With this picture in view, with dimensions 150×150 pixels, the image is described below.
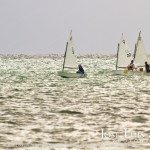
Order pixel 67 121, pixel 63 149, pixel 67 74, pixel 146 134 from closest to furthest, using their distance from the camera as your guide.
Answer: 1. pixel 63 149
2. pixel 146 134
3. pixel 67 121
4. pixel 67 74

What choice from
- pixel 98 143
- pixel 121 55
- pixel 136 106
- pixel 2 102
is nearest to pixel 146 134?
pixel 98 143

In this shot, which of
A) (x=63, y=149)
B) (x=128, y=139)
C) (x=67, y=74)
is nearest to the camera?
(x=63, y=149)

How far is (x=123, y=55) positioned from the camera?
54750 mm

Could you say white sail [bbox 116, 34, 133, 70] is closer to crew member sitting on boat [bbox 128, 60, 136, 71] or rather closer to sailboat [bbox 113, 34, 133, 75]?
sailboat [bbox 113, 34, 133, 75]

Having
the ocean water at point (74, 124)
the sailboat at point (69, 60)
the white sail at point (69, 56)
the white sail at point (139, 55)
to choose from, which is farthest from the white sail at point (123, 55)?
the ocean water at point (74, 124)

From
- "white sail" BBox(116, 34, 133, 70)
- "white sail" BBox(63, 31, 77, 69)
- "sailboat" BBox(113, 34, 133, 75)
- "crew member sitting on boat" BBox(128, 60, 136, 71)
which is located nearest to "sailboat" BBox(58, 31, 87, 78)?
"white sail" BBox(63, 31, 77, 69)

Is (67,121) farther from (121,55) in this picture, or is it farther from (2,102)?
(121,55)

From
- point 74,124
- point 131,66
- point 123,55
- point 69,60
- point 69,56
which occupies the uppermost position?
point 123,55

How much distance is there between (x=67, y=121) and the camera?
57.4ft

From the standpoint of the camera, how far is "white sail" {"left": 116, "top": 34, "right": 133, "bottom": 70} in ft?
180

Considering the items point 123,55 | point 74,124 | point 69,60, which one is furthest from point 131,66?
point 74,124

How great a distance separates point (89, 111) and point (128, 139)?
22.4 feet

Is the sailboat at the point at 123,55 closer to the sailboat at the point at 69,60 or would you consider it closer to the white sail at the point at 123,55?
the white sail at the point at 123,55

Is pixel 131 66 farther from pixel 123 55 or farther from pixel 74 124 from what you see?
pixel 74 124
